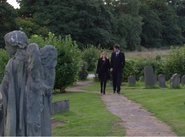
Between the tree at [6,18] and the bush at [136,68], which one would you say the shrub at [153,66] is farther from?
the tree at [6,18]

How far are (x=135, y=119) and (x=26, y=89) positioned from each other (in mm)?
5313

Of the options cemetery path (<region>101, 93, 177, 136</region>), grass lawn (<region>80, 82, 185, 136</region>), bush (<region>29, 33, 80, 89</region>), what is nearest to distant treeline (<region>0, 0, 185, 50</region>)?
bush (<region>29, 33, 80, 89</region>)

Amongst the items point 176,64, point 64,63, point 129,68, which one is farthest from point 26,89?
point 129,68

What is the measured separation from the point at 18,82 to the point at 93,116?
5.19 m

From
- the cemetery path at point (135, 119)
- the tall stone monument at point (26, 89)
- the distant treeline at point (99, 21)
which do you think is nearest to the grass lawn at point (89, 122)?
the cemetery path at point (135, 119)

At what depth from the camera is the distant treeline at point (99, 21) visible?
147ft

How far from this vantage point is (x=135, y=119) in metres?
10.6

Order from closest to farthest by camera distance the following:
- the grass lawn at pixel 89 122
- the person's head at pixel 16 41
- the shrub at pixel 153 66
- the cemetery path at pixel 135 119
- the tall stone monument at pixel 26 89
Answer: the tall stone monument at pixel 26 89 → the person's head at pixel 16 41 → the grass lawn at pixel 89 122 → the cemetery path at pixel 135 119 → the shrub at pixel 153 66

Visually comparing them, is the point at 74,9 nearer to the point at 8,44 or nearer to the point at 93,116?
the point at 93,116

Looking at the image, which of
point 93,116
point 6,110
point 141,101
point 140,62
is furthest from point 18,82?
point 140,62

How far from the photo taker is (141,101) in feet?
46.3

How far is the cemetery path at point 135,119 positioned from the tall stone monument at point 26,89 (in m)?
3.31

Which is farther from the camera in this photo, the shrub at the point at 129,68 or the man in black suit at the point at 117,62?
the shrub at the point at 129,68

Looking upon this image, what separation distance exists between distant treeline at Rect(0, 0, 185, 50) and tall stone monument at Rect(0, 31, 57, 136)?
110ft
